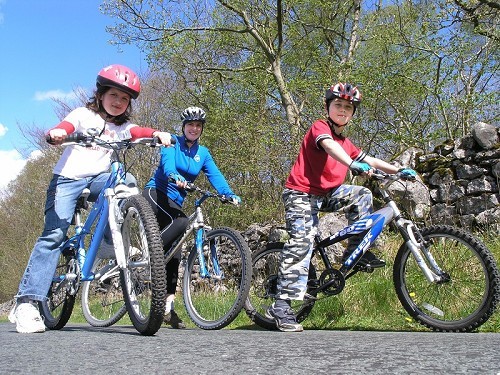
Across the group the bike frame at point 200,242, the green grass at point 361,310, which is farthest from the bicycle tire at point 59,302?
the green grass at point 361,310

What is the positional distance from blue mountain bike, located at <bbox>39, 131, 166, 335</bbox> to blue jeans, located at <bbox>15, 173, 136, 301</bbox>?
127 mm

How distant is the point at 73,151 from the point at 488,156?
20.4 feet

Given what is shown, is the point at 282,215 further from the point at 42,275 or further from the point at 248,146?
the point at 42,275

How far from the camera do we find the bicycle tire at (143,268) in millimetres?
3529

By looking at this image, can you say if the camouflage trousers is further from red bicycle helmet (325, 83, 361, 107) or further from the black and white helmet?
the black and white helmet

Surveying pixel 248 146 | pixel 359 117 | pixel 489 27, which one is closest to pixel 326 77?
pixel 359 117

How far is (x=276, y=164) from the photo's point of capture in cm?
1271

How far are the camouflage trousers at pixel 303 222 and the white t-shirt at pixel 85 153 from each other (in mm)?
1604

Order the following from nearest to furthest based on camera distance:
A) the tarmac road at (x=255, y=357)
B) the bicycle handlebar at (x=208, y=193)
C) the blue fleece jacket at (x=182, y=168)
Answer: the tarmac road at (x=255, y=357) < the bicycle handlebar at (x=208, y=193) < the blue fleece jacket at (x=182, y=168)

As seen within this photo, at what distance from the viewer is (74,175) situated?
454cm

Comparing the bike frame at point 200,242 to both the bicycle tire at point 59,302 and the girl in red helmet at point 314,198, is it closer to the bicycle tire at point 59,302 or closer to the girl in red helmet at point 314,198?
A: the girl in red helmet at point 314,198

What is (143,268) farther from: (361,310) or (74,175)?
(361,310)

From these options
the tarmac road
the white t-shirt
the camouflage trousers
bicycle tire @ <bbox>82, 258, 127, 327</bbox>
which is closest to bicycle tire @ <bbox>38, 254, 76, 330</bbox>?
bicycle tire @ <bbox>82, 258, 127, 327</bbox>

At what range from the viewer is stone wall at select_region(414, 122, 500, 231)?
25.7 ft
